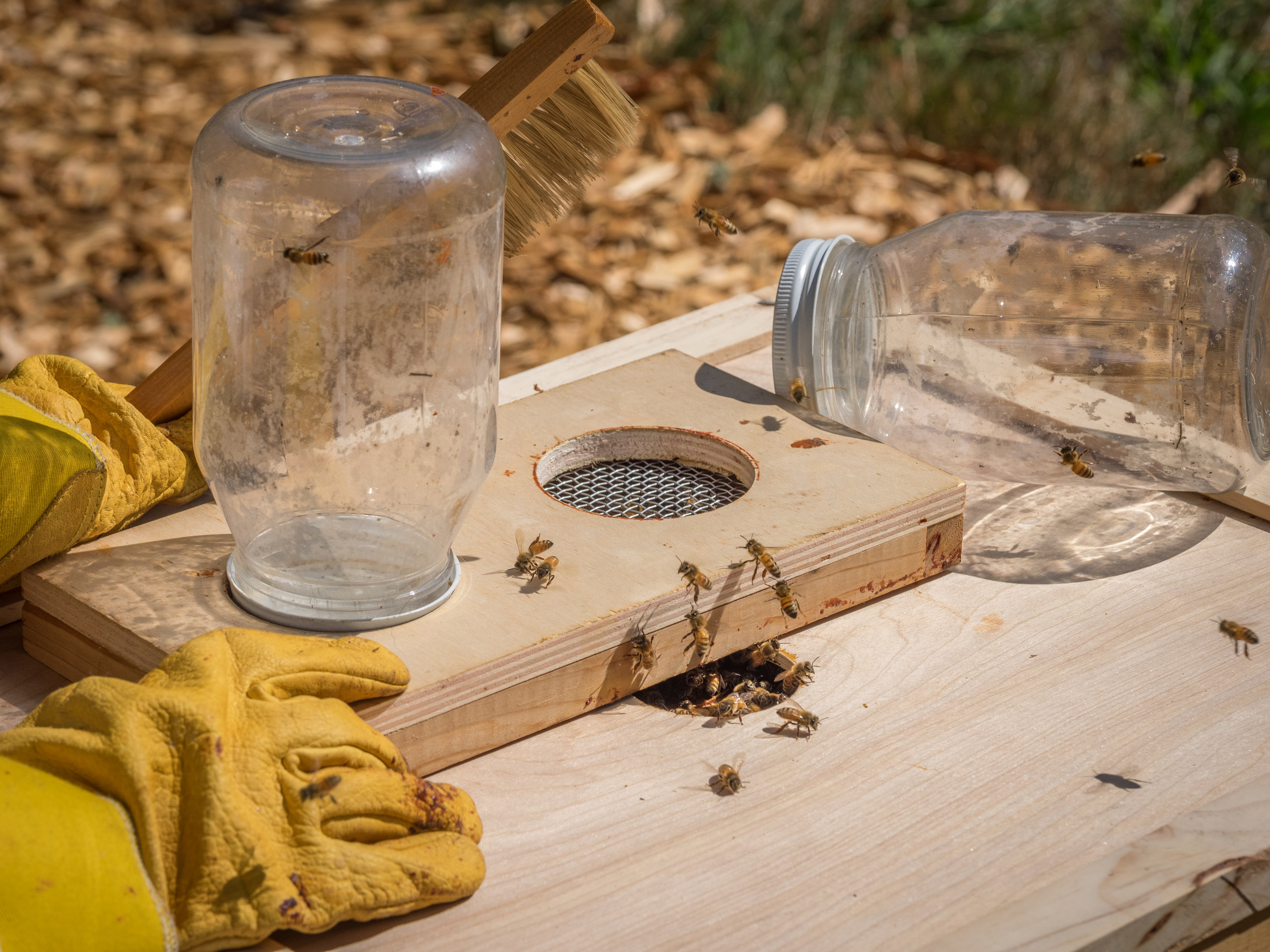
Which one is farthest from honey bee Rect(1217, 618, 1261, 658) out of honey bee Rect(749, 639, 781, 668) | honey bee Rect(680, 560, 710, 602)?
honey bee Rect(680, 560, 710, 602)

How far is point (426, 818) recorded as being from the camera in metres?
1.29

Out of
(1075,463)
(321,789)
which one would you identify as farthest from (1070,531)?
(321,789)

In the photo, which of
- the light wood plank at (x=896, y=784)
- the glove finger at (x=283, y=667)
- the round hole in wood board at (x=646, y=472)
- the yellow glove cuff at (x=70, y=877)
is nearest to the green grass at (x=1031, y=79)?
the round hole in wood board at (x=646, y=472)

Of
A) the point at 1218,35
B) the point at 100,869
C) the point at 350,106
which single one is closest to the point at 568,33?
the point at 350,106

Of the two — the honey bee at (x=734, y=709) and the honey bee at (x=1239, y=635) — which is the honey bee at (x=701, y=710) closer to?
the honey bee at (x=734, y=709)

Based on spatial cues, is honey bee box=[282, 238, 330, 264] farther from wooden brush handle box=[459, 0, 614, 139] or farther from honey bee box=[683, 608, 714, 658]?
honey bee box=[683, 608, 714, 658]

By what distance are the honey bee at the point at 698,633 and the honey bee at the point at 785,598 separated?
0.32ft

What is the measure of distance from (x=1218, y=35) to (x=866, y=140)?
5.99ft

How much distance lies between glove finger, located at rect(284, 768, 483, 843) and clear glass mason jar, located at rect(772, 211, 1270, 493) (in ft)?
3.17

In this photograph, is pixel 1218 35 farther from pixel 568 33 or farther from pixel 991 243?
pixel 568 33

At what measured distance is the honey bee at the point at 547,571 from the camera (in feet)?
5.23

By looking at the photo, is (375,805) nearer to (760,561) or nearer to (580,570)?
(580,570)

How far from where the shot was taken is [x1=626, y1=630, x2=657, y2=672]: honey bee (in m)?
1.57

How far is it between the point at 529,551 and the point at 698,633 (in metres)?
0.23
